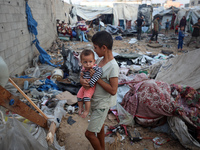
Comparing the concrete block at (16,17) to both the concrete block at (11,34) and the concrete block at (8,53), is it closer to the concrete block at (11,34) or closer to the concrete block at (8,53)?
the concrete block at (11,34)

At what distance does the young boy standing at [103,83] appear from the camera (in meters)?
1.41

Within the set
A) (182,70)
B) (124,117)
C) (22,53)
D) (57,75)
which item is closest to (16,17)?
(22,53)

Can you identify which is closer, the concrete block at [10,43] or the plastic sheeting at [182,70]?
the plastic sheeting at [182,70]

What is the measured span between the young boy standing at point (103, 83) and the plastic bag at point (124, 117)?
1.19 m

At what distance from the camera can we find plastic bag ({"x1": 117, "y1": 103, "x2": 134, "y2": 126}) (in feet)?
8.93

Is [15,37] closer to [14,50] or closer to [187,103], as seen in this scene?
[14,50]

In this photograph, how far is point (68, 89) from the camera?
379cm

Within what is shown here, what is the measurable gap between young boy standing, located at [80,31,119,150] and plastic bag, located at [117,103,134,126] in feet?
3.90

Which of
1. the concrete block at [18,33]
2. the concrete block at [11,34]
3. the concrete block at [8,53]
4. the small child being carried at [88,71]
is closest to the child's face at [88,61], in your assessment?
the small child being carried at [88,71]

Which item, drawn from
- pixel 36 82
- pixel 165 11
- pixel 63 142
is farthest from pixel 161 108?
pixel 165 11

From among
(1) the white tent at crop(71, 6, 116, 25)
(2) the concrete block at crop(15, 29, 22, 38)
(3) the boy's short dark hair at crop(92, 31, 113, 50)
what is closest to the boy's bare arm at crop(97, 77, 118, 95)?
(3) the boy's short dark hair at crop(92, 31, 113, 50)

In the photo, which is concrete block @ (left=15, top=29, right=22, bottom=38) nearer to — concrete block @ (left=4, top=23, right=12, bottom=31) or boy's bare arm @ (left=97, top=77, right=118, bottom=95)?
concrete block @ (left=4, top=23, right=12, bottom=31)

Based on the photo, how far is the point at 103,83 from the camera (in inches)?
56.2

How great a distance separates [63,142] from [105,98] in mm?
1322
